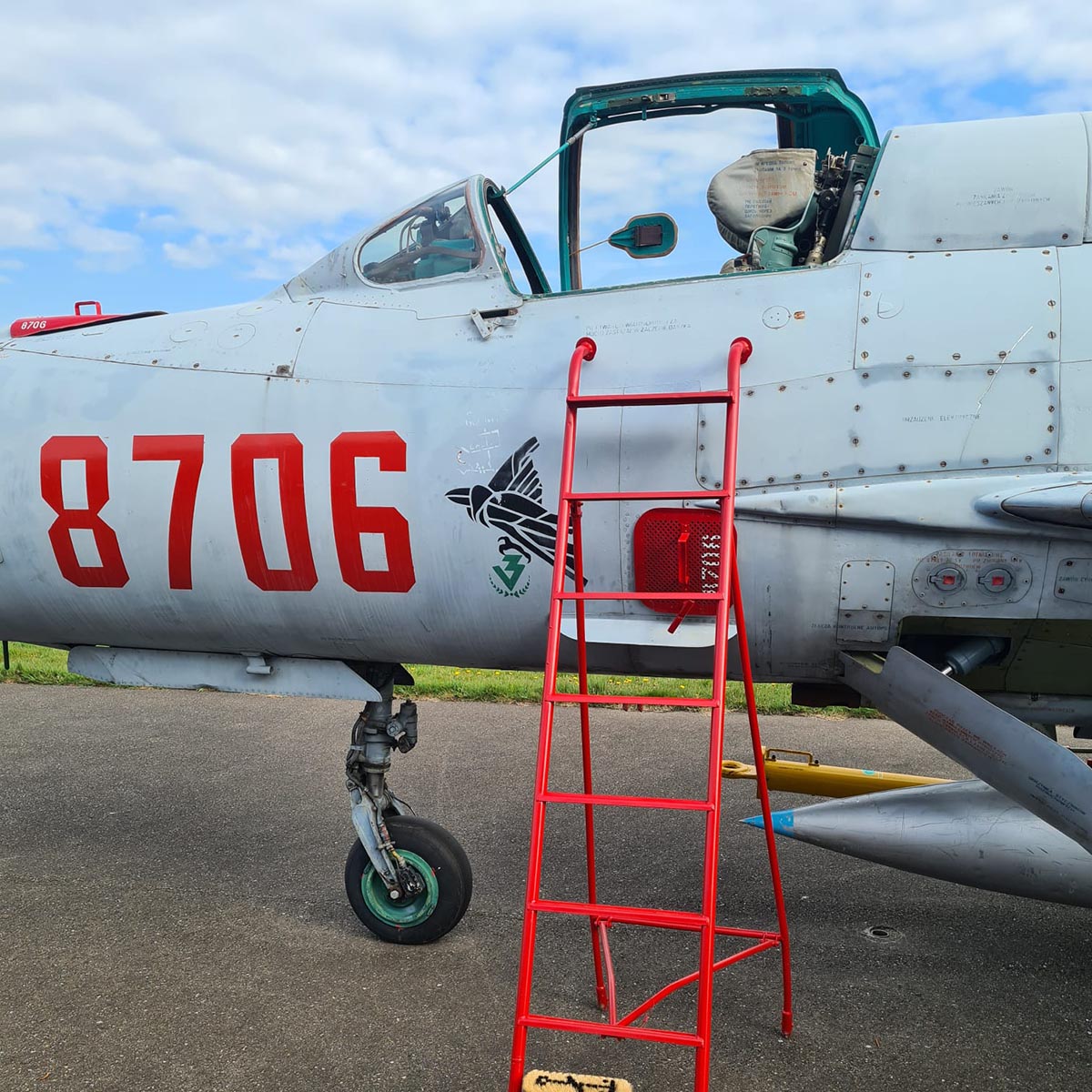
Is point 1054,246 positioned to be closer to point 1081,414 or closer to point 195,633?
point 1081,414

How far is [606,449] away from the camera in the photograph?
145 inches

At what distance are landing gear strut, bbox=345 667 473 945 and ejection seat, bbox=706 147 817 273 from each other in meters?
2.52

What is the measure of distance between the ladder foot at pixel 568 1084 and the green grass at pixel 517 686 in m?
5.47

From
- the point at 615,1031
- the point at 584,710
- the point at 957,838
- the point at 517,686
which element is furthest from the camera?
the point at 517,686

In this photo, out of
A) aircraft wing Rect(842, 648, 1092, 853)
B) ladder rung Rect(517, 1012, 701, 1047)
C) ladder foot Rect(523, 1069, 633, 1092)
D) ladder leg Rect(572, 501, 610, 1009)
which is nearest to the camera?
ladder rung Rect(517, 1012, 701, 1047)

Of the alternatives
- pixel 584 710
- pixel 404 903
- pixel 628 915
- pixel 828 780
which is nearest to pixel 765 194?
pixel 584 710

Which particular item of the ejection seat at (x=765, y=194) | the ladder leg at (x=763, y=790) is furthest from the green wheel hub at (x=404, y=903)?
the ejection seat at (x=765, y=194)

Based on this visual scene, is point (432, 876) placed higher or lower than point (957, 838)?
lower

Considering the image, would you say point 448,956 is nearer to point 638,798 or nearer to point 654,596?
point 638,798

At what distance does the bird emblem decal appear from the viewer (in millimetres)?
3787

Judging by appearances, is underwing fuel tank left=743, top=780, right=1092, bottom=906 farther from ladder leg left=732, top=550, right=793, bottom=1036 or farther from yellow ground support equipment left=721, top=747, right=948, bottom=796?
yellow ground support equipment left=721, top=747, right=948, bottom=796

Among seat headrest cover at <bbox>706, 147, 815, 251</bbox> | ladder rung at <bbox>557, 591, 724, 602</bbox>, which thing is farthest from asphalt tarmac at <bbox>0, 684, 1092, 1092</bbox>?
seat headrest cover at <bbox>706, 147, 815, 251</bbox>

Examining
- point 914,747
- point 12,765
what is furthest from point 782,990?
point 12,765

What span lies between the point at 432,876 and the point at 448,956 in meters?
0.33
